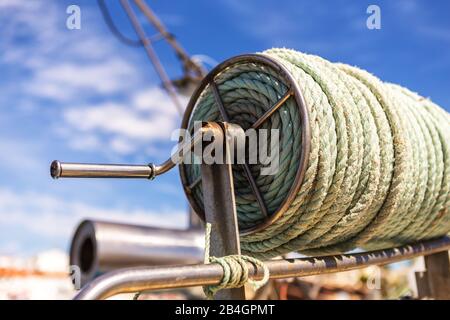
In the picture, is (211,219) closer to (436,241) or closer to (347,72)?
(347,72)

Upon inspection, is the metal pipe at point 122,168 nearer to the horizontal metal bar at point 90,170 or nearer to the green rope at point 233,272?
the horizontal metal bar at point 90,170

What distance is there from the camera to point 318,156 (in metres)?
1.76

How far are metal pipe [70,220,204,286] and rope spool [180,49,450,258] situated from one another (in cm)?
160

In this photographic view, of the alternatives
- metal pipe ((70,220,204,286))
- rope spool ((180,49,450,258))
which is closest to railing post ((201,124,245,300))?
rope spool ((180,49,450,258))

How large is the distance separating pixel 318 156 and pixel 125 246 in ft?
9.68

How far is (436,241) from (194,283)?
1.69 meters

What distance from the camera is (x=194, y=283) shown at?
1.45 m

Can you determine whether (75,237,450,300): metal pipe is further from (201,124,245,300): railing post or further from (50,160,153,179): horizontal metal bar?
(50,160,153,179): horizontal metal bar

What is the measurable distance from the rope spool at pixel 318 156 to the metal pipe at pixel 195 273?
0.29 ft

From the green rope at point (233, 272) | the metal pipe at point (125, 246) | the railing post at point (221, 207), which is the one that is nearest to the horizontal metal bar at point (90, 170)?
the railing post at point (221, 207)

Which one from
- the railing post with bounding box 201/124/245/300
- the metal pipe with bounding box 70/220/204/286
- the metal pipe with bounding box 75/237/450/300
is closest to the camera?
the metal pipe with bounding box 75/237/450/300

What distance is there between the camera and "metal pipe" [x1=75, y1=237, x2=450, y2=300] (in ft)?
4.04

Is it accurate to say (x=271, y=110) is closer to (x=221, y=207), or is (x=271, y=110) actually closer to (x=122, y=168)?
(x=221, y=207)
